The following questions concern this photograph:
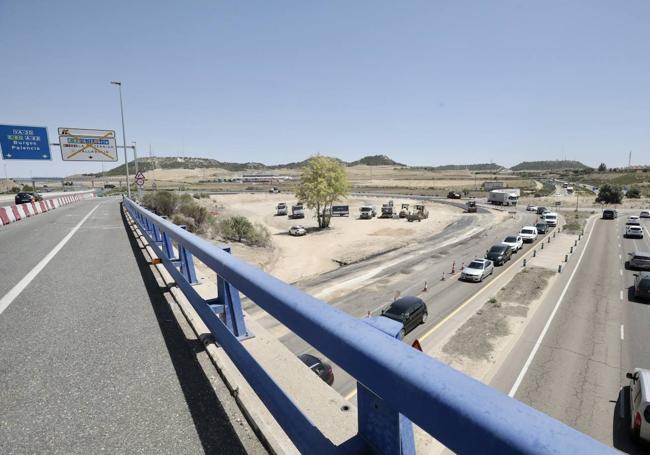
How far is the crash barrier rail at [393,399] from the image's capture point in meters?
0.88

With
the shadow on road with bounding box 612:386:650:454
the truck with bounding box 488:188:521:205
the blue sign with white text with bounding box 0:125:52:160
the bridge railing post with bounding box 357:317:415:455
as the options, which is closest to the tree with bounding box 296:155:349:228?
the blue sign with white text with bounding box 0:125:52:160

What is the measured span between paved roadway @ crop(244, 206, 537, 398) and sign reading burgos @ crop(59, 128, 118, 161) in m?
18.4

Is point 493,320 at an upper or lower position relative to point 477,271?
lower

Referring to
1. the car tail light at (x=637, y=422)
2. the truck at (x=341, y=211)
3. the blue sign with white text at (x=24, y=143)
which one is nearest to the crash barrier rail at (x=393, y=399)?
the car tail light at (x=637, y=422)

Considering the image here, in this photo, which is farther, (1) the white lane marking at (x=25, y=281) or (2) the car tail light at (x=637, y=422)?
(2) the car tail light at (x=637, y=422)

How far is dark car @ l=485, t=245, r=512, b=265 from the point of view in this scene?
27047 millimetres

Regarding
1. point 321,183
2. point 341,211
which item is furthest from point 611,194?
point 321,183

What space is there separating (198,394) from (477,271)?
2305cm

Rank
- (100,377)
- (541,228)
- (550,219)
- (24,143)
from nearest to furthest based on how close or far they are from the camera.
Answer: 1. (100,377)
2. (24,143)
3. (541,228)
4. (550,219)

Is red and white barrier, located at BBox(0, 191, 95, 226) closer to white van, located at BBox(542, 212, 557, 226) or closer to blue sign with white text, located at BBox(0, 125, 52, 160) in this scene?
blue sign with white text, located at BBox(0, 125, 52, 160)

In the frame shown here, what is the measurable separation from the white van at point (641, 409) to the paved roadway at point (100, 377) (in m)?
11.3

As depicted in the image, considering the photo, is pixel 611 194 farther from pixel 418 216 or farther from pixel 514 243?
pixel 514 243

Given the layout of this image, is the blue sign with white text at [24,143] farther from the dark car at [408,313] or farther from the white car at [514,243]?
the white car at [514,243]

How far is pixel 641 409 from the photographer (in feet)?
28.9
